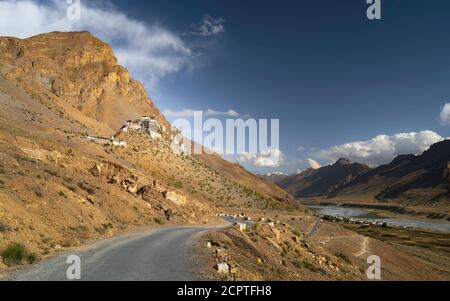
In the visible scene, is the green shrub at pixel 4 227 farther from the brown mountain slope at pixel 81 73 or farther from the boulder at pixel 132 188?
the brown mountain slope at pixel 81 73

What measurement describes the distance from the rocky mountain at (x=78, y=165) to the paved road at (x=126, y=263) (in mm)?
2228

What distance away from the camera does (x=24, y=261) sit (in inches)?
593

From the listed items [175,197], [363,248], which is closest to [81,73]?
A: [175,197]

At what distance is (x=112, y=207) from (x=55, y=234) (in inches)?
436

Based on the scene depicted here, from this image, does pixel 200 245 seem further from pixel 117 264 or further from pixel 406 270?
pixel 406 270

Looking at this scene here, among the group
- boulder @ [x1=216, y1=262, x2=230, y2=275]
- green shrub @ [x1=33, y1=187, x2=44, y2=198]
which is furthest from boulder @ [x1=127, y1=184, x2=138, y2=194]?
boulder @ [x1=216, y1=262, x2=230, y2=275]

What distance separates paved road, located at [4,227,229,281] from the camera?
42.6 ft

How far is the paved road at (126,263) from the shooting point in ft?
42.6

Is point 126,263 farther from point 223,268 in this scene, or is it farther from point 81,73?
point 81,73

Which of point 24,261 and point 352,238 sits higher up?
point 24,261

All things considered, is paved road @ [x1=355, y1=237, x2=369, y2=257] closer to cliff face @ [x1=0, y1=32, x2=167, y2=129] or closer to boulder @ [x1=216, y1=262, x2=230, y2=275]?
boulder @ [x1=216, y1=262, x2=230, y2=275]
